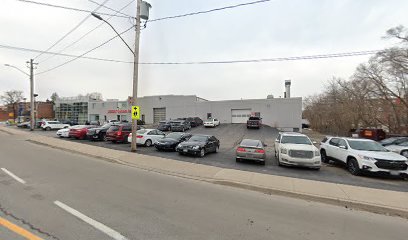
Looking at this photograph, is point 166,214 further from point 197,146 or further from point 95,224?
point 197,146

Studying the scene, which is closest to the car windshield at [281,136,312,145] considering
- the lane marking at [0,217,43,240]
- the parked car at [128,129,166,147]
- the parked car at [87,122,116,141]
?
the parked car at [128,129,166,147]

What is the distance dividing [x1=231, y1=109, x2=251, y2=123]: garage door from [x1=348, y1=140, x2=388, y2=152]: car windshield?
3157 cm

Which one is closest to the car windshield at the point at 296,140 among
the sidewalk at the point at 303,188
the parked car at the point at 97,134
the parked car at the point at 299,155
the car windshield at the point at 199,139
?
the parked car at the point at 299,155

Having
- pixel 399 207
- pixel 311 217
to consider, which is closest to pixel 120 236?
pixel 311 217

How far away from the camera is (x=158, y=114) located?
164 ft

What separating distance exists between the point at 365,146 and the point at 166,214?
10.3m

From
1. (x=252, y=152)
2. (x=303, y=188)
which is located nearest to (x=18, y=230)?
(x=303, y=188)

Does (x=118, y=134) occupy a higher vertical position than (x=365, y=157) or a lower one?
lower

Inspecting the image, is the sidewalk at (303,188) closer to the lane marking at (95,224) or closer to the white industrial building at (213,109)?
the lane marking at (95,224)

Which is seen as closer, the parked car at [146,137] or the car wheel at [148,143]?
the parked car at [146,137]

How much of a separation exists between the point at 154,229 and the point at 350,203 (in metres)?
5.33

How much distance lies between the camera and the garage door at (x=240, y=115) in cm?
4296

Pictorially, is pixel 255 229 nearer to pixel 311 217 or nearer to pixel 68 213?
pixel 311 217

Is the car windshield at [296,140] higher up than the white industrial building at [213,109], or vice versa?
the white industrial building at [213,109]
